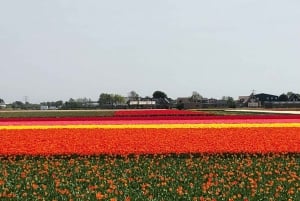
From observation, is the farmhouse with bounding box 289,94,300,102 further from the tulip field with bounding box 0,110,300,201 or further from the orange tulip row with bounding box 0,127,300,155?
the tulip field with bounding box 0,110,300,201

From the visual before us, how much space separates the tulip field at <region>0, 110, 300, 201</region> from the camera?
11.6 metres

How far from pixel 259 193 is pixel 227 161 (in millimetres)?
5377

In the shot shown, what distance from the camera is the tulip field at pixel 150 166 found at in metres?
11.6

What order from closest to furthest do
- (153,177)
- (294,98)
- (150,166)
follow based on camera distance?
(153,177), (150,166), (294,98)

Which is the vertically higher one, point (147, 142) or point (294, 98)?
point (294, 98)

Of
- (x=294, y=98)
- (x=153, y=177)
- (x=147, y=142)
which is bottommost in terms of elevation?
(x=153, y=177)

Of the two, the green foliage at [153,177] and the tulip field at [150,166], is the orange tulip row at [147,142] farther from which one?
the green foliage at [153,177]

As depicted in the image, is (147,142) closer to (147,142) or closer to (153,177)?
(147,142)

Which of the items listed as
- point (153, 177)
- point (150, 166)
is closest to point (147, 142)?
point (150, 166)

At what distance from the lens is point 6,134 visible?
84.1 feet

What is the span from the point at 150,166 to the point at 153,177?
190cm

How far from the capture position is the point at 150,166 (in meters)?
15.6

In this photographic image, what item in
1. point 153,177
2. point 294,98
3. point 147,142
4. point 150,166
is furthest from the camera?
point 294,98

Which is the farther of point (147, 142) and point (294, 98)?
point (294, 98)
